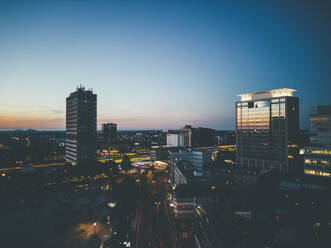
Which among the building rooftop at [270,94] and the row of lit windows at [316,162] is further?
the building rooftop at [270,94]

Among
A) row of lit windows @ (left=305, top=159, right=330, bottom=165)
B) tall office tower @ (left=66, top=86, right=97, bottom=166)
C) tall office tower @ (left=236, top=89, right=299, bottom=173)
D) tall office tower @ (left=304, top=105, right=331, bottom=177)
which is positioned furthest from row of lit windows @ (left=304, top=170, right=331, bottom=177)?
tall office tower @ (left=66, top=86, right=97, bottom=166)

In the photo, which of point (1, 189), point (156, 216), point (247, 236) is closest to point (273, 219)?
point (247, 236)

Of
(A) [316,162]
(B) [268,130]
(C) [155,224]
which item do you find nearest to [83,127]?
(C) [155,224]

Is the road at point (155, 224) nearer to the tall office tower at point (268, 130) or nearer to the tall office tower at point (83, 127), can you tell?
the tall office tower at point (83, 127)

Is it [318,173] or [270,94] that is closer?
[318,173]

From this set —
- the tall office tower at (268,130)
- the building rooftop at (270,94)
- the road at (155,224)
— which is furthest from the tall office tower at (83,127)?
the building rooftop at (270,94)

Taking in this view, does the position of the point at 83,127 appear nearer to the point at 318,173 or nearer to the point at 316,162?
the point at 316,162

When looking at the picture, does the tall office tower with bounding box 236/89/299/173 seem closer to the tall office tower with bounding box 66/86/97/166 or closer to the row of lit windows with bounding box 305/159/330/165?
the row of lit windows with bounding box 305/159/330/165
